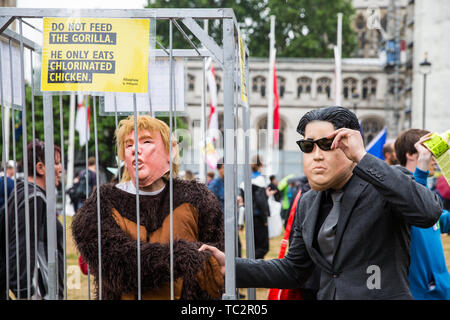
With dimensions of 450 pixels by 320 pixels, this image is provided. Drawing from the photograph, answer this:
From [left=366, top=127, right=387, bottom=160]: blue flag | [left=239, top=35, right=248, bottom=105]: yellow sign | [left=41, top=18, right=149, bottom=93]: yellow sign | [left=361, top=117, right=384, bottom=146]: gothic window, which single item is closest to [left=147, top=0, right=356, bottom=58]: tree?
[left=361, top=117, right=384, bottom=146]: gothic window

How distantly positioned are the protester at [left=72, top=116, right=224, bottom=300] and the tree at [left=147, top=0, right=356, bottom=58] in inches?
1632

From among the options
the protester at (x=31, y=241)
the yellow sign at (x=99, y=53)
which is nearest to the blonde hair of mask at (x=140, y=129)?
the yellow sign at (x=99, y=53)

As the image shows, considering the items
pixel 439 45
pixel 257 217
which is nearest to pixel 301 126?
pixel 257 217

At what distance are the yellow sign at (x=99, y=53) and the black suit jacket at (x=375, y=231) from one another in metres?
1.01

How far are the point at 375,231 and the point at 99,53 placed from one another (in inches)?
53.5

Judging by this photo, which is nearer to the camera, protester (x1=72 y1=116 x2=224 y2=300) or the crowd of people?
the crowd of people

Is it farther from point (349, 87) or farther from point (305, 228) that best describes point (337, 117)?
point (349, 87)

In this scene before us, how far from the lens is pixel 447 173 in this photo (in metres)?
2.78

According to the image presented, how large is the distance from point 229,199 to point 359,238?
1.80 feet

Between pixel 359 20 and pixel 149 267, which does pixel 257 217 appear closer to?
pixel 149 267

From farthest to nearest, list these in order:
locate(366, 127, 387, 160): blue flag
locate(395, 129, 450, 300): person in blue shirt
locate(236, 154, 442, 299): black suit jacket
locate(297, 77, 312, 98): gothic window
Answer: locate(297, 77, 312, 98): gothic window < locate(366, 127, 387, 160): blue flag < locate(395, 129, 450, 300): person in blue shirt < locate(236, 154, 442, 299): black suit jacket

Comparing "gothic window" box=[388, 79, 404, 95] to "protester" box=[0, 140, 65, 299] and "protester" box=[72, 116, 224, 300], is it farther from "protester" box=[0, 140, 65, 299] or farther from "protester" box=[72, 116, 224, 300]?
"protester" box=[72, 116, 224, 300]

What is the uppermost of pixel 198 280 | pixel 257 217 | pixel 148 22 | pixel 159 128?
pixel 148 22

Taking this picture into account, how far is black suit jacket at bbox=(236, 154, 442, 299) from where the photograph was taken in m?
2.18
